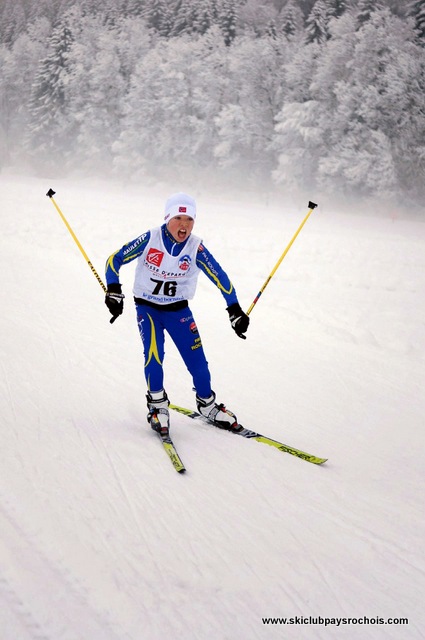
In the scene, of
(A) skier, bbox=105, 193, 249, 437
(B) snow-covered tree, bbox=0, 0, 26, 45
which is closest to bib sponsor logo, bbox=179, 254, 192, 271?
(A) skier, bbox=105, 193, 249, 437

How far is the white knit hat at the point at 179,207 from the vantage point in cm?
393

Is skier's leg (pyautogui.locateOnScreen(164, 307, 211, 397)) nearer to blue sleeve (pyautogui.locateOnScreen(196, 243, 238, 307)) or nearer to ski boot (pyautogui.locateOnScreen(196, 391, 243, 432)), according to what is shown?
ski boot (pyautogui.locateOnScreen(196, 391, 243, 432))

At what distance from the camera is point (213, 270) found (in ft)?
14.1

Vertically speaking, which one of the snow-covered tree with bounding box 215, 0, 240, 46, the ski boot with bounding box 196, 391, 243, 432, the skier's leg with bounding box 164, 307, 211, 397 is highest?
the snow-covered tree with bounding box 215, 0, 240, 46

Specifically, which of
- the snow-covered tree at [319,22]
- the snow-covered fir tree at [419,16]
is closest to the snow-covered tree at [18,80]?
the snow-covered tree at [319,22]

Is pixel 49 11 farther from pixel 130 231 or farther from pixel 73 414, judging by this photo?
pixel 73 414

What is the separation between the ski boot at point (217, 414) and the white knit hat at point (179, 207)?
1.57 m

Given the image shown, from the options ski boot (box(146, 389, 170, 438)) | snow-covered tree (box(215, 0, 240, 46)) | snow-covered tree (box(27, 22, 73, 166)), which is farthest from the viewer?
snow-covered tree (box(27, 22, 73, 166))

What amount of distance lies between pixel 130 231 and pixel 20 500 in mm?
12094

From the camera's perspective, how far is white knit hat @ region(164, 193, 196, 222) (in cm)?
393

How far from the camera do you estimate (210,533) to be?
2.55 meters

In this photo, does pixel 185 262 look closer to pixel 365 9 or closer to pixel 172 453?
pixel 172 453

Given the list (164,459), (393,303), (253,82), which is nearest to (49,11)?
(253,82)

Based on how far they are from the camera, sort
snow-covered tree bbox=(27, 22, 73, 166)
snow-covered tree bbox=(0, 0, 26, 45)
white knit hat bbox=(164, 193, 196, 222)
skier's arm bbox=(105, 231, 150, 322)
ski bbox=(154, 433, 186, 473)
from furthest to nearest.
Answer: snow-covered tree bbox=(0, 0, 26, 45)
snow-covered tree bbox=(27, 22, 73, 166)
skier's arm bbox=(105, 231, 150, 322)
white knit hat bbox=(164, 193, 196, 222)
ski bbox=(154, 433, 186, 473)
